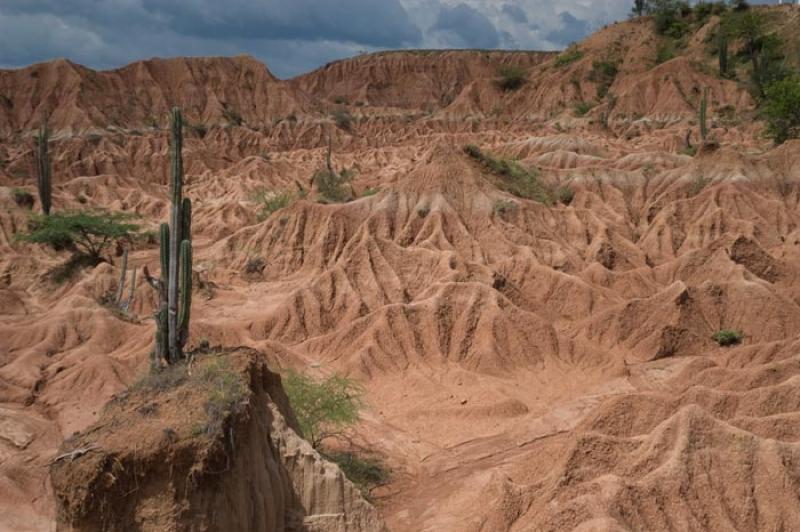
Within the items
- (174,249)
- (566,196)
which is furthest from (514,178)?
(174,249)

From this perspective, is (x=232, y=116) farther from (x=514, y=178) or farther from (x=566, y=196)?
(x=566, y=196)

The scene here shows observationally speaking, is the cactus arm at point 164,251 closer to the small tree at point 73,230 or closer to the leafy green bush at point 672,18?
the small tree at point 73,230

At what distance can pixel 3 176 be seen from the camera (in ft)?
199

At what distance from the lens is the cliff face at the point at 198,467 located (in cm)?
824

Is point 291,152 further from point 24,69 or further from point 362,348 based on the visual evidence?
point 362,348

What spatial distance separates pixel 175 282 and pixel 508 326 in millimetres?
14126

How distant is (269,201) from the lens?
4862 cm

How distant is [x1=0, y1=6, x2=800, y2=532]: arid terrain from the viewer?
12.6 m

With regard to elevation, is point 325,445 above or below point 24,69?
below

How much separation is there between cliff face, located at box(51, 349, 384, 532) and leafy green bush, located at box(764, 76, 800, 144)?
48.2 meters

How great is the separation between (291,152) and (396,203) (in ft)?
160

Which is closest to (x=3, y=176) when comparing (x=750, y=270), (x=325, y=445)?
(x=325, y=445)

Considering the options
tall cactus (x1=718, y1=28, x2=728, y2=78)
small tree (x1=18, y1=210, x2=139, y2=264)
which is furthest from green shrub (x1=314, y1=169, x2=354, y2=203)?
tall cactus (x1=718, y1=28, x2=728, y2=78)

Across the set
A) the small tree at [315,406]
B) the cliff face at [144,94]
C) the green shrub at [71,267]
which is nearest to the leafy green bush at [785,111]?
the small tree at [315,406]
